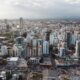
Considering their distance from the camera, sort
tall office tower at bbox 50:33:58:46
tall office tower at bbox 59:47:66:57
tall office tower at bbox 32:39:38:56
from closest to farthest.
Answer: tall office tower at bbox 59:47:66:57, tall office tower at bbox 32:39:38:56, tall office tower at bbox 50:33:58:46

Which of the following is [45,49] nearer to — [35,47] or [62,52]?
[35,47]

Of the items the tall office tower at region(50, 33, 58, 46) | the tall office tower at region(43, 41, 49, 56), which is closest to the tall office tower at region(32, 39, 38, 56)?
the tall office tower at region(43, 41, 49, 56)

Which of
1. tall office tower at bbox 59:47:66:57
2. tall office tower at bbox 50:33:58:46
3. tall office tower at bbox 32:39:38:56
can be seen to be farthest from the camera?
tall office tower at bbox 50:33:58:46

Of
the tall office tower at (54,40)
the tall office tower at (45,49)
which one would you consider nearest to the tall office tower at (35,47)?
the tall office tower at (45,49)

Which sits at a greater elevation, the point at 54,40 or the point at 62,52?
the point at 54,40

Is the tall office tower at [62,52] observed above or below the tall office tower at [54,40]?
below

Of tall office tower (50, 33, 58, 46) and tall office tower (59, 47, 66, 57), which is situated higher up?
tall office tower (50, 33, 58, 46)

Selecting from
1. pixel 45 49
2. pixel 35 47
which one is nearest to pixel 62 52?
pixel 45 49

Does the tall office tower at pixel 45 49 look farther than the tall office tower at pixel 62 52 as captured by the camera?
Yes

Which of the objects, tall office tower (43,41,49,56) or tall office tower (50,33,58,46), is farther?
tall office tower (50,33,58,46)

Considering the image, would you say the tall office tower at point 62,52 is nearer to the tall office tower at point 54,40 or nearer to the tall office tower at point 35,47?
the tall office tower at point 35,47

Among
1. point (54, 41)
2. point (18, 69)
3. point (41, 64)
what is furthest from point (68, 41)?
point (18, 69)

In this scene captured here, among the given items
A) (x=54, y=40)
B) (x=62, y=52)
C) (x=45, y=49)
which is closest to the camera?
(x=62, y=52)

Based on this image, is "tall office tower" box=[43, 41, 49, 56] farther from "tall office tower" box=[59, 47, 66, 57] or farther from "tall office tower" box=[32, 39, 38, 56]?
"tall office tower" box=[59, 47, 66, 57]
